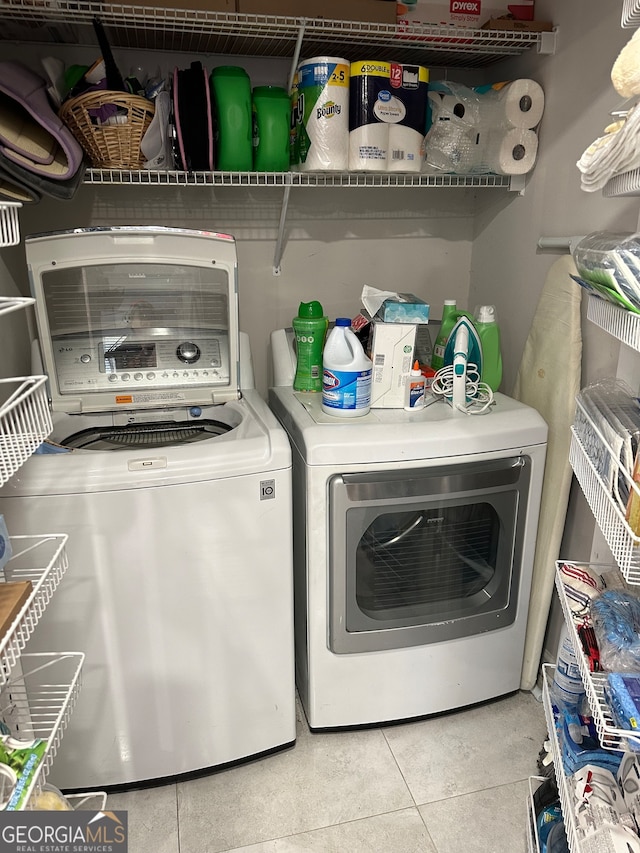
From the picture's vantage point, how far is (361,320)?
1954 mm

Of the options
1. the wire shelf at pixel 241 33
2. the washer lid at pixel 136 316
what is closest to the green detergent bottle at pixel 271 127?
the wire shelf at pixel 241 33

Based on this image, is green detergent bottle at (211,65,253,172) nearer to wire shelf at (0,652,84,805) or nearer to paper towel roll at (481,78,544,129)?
paper towel roll at (481,78,544,129)

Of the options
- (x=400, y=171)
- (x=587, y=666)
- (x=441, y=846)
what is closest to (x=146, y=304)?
(x=400, y=171)

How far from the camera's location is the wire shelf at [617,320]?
95cm

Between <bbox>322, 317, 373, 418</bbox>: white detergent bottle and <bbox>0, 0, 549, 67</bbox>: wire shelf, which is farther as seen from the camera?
<bbox>322, 317, 373, 418</bbox>: white detergent bottle

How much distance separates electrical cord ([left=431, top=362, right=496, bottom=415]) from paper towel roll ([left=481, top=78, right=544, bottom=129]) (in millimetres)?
753

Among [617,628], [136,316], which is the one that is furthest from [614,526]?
[136,316]

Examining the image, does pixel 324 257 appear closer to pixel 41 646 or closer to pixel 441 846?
pixel 41 646

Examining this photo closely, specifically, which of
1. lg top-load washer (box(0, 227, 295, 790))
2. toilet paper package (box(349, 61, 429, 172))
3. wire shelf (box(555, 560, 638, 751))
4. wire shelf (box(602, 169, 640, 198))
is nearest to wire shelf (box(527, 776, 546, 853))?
wire shelf (box(555, 560, 638, 751))

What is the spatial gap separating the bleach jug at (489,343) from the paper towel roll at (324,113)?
60 cm

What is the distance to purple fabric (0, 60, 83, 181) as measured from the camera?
4.94 feet

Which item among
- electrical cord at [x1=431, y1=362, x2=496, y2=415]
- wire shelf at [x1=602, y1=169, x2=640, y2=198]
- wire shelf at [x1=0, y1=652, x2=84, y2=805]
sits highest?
wire shelf at [x1=602, y1=169, x2=640, y2=198]

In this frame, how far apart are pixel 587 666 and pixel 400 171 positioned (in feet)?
4.77

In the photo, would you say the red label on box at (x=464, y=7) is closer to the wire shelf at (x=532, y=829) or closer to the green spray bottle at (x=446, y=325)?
the green spray bottle at (x=446, y=325)
